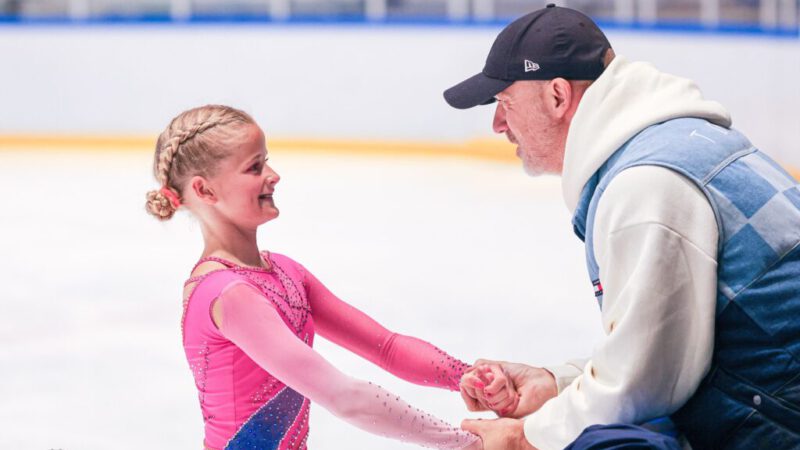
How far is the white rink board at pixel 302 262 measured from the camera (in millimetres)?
3980

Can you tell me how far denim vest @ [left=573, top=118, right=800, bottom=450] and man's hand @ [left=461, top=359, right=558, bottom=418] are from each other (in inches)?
23.4

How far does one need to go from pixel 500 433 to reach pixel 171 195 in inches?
34.4

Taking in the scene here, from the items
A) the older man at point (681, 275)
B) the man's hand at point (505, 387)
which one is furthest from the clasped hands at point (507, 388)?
the older man at point (681, 275)

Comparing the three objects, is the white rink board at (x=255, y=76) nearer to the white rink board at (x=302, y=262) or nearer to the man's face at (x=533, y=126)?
the white rink board at (x=302, y=262)

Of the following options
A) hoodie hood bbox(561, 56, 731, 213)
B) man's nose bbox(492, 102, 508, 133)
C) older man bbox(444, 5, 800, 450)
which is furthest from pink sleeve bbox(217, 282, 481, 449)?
man's nose bbox(492, 102, 508, 133)

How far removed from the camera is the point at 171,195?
249cm

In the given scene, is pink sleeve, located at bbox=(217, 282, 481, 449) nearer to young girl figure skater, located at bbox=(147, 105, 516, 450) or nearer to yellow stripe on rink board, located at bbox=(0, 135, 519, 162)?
young girl figure skater, located at bbox=(147, 105, 516, 450)

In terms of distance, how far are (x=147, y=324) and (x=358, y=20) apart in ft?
19.5

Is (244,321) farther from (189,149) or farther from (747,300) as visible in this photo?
(747,300)

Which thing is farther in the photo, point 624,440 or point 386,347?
point 386,347

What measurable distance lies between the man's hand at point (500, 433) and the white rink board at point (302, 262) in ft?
2.64

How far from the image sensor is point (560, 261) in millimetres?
6207

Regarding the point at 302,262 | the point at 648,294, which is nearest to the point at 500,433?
the point at 648,294

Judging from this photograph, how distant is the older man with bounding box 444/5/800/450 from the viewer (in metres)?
2.09
